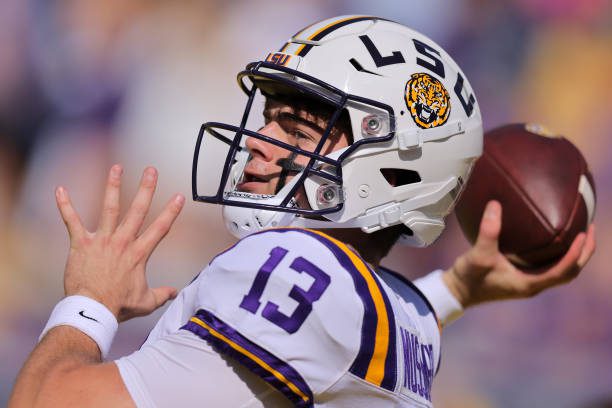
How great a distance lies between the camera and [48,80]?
14.8 ft

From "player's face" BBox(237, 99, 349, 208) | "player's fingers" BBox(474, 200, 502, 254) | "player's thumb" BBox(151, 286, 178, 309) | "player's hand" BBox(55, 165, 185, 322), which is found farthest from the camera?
"player's fingers" BBox(474, 200, 502, 254)

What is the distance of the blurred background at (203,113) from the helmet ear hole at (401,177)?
2.38m

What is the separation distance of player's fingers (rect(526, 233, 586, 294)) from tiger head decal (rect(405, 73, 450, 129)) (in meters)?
0.63

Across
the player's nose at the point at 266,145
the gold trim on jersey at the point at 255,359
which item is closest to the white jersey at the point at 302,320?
the gold trim on jersey at the point at 255,359

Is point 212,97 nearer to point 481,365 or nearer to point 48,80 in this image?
point 48,80

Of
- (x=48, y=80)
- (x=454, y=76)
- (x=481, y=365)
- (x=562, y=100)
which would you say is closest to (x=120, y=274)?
(x=454, y=76)

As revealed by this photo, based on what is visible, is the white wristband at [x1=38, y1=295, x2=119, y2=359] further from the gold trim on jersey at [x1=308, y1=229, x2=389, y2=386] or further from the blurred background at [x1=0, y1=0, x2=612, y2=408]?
the blurred background at [x1=0, y1=0, x2=612, y2=408]

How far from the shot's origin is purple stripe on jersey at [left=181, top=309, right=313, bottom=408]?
138 cm

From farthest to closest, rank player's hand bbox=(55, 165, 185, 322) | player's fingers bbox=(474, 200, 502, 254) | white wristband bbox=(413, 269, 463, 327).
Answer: white wristband bbox=(413, 269, 463, 327), player's fingers bbox=(474, 200, 502, 254), player's hand bbox=(55, 165, 185, 322)

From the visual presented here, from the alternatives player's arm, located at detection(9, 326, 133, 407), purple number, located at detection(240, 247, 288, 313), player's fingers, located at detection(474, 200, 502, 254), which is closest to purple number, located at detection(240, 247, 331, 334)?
purple number, located at detection(240, 247, 288, 313)

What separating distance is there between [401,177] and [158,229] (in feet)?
1.80

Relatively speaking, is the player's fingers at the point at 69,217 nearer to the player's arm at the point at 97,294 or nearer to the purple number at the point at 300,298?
the player's arm at the point at 97,294

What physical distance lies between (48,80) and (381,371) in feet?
11.4

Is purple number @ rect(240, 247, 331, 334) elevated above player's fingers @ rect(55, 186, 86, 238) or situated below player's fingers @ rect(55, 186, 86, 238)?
below
